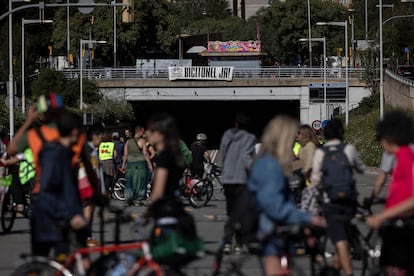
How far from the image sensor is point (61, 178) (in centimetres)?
1011

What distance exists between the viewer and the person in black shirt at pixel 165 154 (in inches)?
393

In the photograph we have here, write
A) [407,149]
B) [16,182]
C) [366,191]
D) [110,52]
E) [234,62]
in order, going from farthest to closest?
1. [234,62]
2. [110,52]
3. [366,191]
4. [16,182]
5. [407,149]

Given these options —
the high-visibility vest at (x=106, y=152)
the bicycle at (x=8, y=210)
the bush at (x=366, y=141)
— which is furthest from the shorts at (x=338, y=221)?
the bush at (x=366, y=141)

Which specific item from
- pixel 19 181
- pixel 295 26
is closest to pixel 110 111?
pixel 295 26

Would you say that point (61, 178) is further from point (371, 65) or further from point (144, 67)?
point (144, 67)

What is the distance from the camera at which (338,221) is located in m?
12.1

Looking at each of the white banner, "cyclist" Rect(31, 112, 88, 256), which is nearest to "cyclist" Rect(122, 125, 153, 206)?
"cyclist" Rect(31, 112, 88, 256)

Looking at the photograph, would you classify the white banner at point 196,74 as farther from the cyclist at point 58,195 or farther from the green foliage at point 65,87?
the cyclist at point 58,195

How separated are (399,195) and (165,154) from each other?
1.81 metres

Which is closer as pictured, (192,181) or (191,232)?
(191,232)

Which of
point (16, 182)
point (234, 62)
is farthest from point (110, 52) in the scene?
point (16, 182)

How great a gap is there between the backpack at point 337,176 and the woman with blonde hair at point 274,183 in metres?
3.25

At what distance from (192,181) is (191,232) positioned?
18198 mm

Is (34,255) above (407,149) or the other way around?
the other way around
